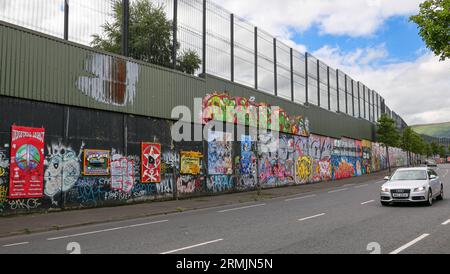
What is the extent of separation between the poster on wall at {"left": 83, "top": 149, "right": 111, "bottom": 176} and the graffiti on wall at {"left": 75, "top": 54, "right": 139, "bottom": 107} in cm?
229

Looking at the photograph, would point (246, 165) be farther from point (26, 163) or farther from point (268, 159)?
point (26, 163)

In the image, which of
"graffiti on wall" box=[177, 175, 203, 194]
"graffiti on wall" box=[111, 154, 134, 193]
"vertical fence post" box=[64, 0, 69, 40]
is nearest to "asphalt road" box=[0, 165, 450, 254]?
"graffiti on wall" box=[111, 154, 134, 193]

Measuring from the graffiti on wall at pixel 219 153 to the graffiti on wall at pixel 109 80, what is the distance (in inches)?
267

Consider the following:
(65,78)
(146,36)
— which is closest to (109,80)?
(65,78)

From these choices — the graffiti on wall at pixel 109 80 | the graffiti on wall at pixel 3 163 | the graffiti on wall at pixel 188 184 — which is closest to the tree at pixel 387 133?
the graffiti on wall at pixel 188 184

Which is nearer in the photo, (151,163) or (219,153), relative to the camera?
(151,163)

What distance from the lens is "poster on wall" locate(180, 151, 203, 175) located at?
77.9ft

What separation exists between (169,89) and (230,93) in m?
6.07

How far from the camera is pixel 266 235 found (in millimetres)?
10125

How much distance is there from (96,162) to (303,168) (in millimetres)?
22829

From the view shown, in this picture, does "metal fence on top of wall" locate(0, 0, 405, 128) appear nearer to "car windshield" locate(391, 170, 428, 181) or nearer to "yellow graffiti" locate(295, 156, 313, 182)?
"yellow graffiti" locate(295, 156, 313, 182)

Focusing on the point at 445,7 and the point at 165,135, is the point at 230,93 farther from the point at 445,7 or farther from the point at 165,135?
the point at 445,7

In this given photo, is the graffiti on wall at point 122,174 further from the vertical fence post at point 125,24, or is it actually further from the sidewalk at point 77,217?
the vertical fence post at point 125,24

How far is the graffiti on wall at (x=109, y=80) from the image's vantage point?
731 inches
